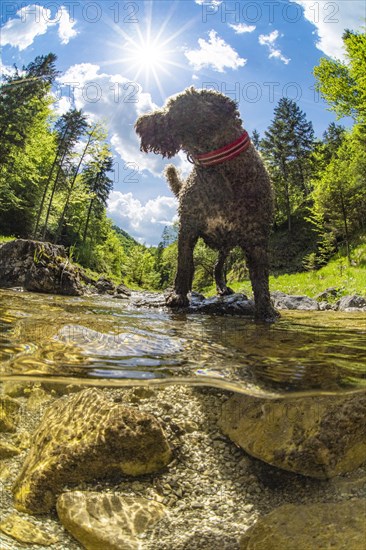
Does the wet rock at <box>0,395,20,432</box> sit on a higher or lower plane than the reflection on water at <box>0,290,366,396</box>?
lower

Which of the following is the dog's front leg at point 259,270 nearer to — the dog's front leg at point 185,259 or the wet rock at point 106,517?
the dog's front leg at point 185,259

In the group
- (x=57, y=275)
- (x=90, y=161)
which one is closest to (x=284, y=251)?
(x=90, y=161)

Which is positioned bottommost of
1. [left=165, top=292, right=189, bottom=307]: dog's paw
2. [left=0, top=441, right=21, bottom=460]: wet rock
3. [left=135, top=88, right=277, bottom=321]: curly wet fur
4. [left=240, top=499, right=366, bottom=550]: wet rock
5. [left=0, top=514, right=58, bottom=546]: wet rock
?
[left=0, top=514, right=58, bottom=546]: wet rock

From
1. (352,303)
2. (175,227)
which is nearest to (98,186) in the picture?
(175,227)

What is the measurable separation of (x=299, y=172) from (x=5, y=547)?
6120cm

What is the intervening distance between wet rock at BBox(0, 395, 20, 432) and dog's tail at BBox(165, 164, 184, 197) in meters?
3.31

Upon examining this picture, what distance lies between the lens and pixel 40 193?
41.8 metres

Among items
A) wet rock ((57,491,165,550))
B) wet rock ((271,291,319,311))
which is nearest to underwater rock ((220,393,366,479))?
wet rock ((57,491,165,550))

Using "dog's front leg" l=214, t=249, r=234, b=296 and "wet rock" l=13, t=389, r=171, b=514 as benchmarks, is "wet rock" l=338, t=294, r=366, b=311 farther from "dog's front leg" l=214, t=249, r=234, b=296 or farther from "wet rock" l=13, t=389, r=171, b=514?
"wet rock" l=13, t=389, r=171, b=514

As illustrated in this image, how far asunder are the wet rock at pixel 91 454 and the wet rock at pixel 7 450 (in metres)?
0.34

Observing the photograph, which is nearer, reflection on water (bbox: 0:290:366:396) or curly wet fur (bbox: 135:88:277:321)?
reflection on water (bbox: 0:290:366:396)

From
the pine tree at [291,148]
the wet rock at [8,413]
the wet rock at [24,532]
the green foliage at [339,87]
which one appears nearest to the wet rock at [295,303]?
the wet rock at [8,413]

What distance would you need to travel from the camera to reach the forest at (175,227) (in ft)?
86.5

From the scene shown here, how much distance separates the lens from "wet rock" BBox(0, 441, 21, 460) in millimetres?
3530
